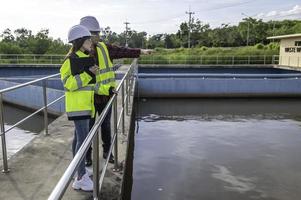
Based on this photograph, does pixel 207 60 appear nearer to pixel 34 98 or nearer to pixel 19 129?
pixel 34 98

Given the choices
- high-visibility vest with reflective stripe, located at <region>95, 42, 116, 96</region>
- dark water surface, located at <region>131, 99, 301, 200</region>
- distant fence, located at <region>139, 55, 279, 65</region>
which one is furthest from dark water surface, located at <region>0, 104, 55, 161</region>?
distant fence, located at <region>139, 55, 279, 65</region>

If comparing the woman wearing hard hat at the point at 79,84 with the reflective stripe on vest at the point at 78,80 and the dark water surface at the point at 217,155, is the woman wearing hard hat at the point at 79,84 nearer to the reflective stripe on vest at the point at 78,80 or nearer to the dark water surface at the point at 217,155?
the reflective stripe on vest at the point at 78,80

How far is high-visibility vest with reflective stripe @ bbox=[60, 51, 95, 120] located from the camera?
2.48 meters

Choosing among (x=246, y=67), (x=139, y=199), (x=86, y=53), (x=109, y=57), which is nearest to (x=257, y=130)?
(x=139, y=199)

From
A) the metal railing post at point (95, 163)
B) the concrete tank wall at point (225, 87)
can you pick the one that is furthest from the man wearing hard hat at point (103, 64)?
the concrete tank wall at point (225, 87)

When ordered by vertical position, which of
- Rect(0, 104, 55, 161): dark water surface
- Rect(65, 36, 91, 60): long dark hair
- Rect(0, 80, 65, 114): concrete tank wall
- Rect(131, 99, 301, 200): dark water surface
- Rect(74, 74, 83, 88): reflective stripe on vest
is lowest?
Rect(0, 104, 55, 161): dark water surface

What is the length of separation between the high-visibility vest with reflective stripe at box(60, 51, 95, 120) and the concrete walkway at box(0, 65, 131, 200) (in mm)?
671

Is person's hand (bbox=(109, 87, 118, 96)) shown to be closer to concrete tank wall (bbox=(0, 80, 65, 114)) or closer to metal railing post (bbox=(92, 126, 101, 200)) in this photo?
metal railing post (bbox=(92, 126, 101, 200))

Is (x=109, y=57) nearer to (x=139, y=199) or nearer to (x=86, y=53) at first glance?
(x=86, y=53)

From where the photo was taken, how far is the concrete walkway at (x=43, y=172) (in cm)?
271

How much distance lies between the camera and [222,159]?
18.5 feet

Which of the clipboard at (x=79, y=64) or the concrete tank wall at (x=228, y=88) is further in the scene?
the concrete tank wall at (x=228, y=88)

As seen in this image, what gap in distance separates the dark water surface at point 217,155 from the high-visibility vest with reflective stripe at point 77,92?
2.03 meters

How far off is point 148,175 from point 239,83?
29.0 ft
